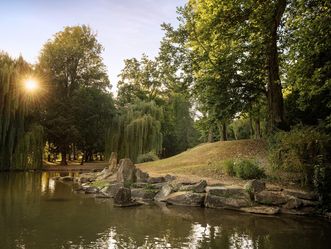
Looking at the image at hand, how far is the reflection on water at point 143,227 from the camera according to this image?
846cm

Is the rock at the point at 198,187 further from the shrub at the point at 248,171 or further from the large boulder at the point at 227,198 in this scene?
the shrub at the point at 248,171

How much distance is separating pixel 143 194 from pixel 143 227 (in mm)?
5489

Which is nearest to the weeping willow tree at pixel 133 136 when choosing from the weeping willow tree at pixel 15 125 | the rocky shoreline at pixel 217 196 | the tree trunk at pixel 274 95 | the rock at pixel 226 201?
the weeping willow tree at pixel 15 125

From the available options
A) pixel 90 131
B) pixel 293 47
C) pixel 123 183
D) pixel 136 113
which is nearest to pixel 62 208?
pixel 123 183

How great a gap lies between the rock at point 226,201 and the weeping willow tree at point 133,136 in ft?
67.6

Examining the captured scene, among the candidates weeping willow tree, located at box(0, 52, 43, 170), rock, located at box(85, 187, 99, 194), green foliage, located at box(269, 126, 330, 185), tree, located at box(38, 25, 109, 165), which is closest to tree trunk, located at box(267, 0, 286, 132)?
green foliage, located at box(269, 126, 330, 185)

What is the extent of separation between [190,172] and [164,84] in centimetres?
3262

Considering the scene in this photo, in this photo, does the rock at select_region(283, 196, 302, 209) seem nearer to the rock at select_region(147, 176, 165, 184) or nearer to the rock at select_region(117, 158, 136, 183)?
Result: the rock at select_region(147, 176, 165, 184)

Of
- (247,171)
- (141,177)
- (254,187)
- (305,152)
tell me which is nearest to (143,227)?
(254,187)

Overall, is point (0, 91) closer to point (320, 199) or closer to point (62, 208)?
point (62, 208)

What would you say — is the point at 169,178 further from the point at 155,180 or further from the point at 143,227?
the point at 143,227

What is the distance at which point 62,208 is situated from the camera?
41.8 feet

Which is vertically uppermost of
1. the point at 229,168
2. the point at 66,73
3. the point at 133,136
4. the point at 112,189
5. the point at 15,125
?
the point at 66,73

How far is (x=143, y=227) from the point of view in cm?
1012
